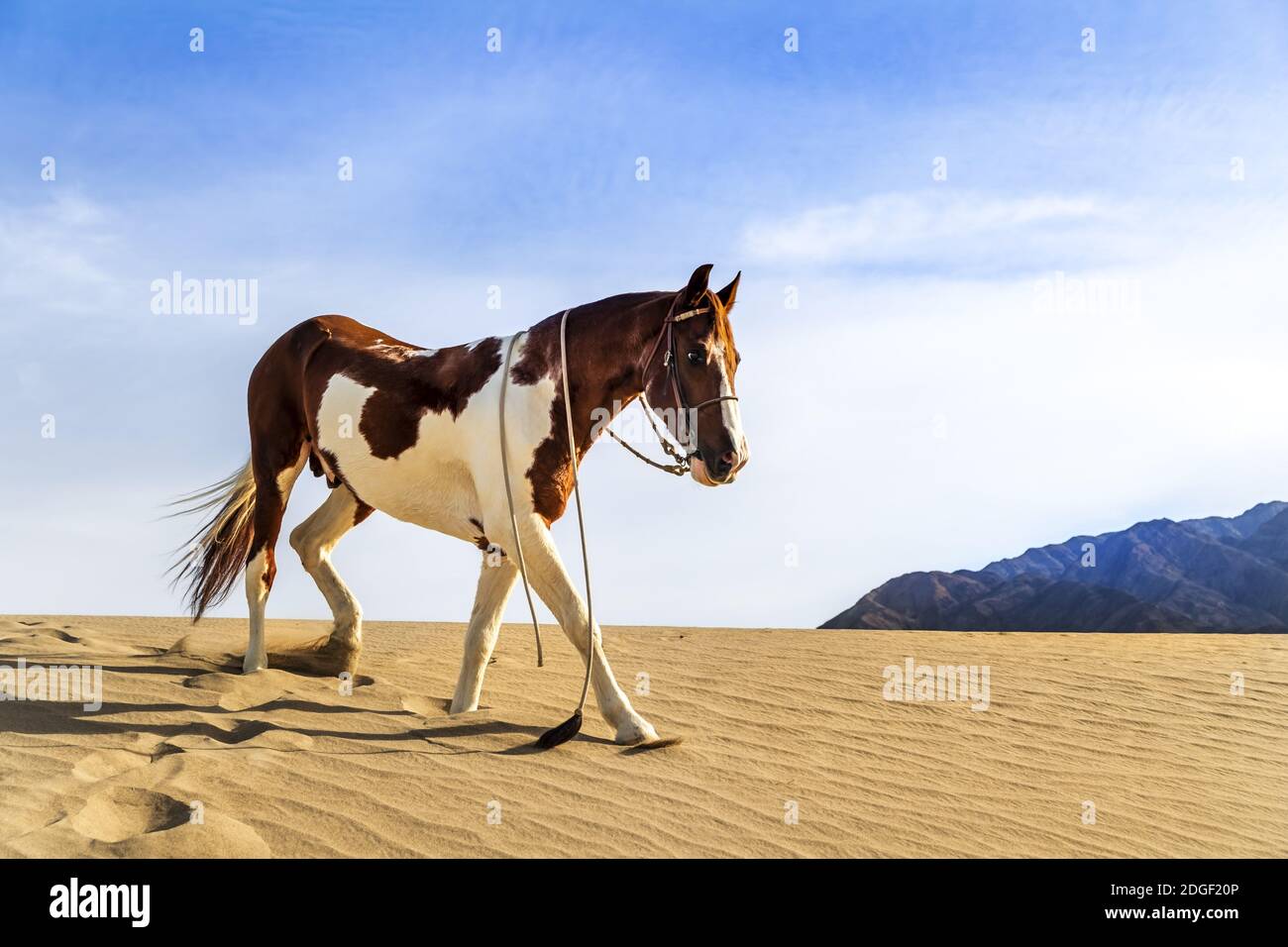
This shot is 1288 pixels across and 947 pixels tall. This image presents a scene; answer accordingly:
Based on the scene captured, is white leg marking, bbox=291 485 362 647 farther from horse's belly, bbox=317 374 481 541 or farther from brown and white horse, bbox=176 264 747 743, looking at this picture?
horse's belly, bbox=317 374 481 541

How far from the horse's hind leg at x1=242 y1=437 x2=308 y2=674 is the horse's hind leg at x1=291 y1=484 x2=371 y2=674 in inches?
9.8

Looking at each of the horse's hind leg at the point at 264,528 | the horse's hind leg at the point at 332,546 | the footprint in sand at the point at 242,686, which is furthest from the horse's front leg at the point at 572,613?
the horse's hind leg at the point at 264,528

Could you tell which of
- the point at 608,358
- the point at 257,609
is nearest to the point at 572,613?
the point at 608,358

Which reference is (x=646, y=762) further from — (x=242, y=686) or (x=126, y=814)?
(x=242, y=686)

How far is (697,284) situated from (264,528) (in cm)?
358

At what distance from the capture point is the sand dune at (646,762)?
4.62 metres

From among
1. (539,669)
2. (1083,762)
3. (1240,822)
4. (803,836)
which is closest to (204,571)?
(539,669)

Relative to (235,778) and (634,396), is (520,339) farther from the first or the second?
(235,778)

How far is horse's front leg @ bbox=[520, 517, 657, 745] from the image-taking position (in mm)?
5891

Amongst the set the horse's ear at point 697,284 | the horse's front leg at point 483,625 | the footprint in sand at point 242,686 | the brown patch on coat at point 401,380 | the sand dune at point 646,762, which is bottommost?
the sand dune at point 646,762

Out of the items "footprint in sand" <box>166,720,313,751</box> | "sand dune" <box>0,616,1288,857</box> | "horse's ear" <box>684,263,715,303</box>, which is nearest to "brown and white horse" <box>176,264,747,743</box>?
"horse's ear" <box>684,263,715,303</box>

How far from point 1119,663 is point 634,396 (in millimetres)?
5241

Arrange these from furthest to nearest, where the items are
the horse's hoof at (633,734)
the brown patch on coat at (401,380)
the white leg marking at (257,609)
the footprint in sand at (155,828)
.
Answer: the white leg marking at (257,609) < the brown patch on coat at (401,380) < the horse's hoof at (633,734) < the footprint in sand at (155,828)

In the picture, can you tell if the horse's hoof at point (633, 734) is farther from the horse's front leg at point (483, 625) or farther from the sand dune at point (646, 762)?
the horse's front leg at point (483, 625)
